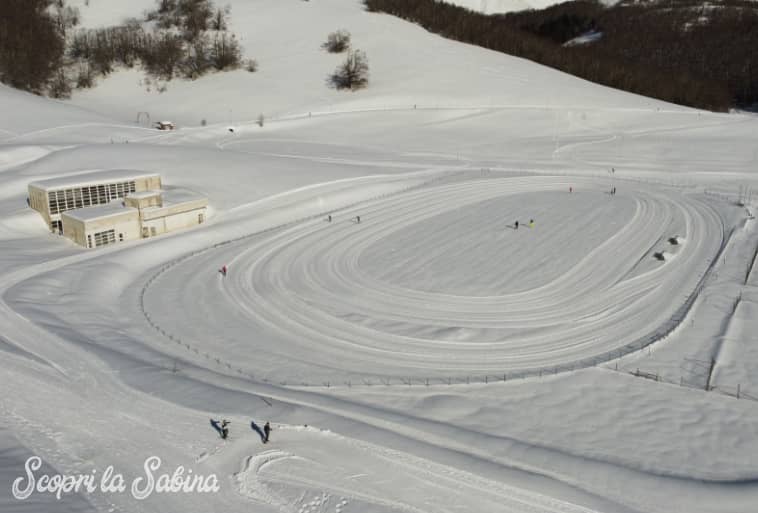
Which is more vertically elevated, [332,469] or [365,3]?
[365,3]

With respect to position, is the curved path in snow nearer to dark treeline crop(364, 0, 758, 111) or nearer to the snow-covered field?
the snow-covered field

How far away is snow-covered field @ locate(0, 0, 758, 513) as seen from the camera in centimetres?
1339

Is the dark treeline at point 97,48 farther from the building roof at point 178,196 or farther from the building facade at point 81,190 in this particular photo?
the building facade at point 81,190

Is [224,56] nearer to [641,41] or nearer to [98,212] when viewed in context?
[98,212]

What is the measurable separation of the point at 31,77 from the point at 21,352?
6715 centimetres

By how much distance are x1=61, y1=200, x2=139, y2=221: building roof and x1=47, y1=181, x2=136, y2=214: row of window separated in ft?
2.68

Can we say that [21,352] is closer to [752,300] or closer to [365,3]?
[752,300]

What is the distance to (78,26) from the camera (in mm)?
87125

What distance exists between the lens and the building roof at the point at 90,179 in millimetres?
33406

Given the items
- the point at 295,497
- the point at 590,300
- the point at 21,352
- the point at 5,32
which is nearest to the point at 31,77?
the point at 5,32

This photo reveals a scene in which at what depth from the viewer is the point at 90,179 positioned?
115 feet

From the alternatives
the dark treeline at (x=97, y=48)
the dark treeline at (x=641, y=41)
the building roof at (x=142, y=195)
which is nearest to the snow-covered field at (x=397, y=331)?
the building roof at (x=142, y=195)

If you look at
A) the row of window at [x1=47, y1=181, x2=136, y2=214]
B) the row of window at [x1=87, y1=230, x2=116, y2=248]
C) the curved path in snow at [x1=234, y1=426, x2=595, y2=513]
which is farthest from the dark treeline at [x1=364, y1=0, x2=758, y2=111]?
the curved path in snow at [x1=234, y1=426, x2=595, y2=513]

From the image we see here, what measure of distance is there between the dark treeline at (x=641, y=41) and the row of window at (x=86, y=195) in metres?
65.6
